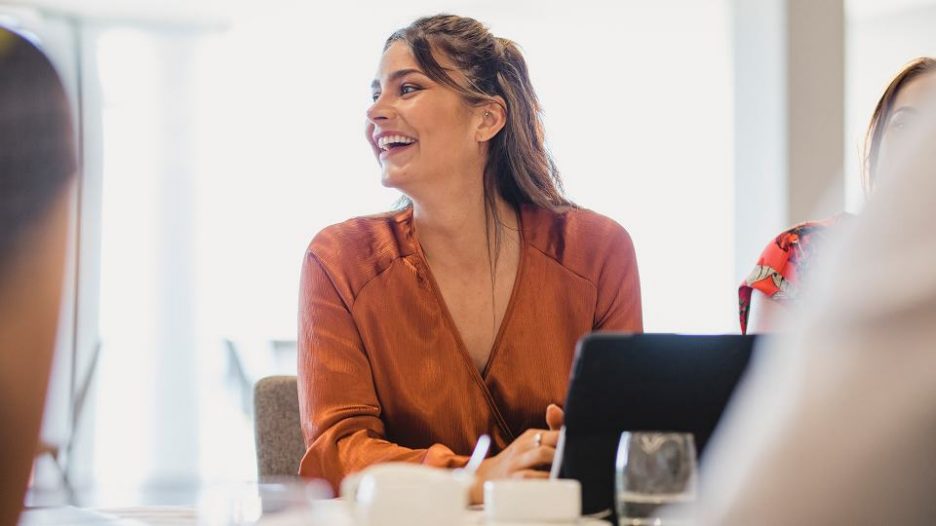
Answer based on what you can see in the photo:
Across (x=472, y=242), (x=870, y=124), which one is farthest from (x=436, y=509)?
(x=870, y=124)

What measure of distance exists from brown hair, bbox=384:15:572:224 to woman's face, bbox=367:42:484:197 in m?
0.02

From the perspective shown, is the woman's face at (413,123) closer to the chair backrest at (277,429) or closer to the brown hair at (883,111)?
the chair backrest at (277,429)

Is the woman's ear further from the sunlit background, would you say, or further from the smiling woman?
the sunlit background

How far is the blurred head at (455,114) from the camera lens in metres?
2.35

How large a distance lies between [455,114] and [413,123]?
101 millimetres

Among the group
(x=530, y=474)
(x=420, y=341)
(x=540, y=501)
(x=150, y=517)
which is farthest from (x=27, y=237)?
(x=420, y=341)

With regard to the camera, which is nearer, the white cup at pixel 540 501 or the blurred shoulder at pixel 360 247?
the white cup at pixel 540 501

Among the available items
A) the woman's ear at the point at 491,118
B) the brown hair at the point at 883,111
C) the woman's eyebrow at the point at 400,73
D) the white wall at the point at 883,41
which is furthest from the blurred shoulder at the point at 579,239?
the white wall at the point at 883,41

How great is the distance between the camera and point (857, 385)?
1.78 feet

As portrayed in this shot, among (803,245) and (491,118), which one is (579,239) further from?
(803,245)

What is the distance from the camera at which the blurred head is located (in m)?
2.35

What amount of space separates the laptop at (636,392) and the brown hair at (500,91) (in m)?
1.21

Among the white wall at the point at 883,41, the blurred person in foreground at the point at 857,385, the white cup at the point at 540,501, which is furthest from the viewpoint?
Answer: the white wall at the point at 883,41

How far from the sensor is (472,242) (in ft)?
7.68
